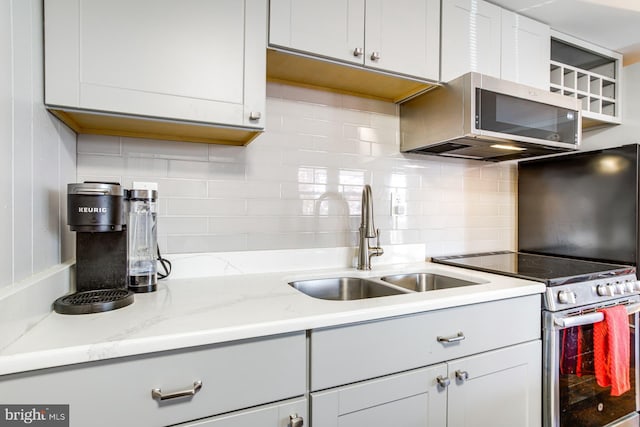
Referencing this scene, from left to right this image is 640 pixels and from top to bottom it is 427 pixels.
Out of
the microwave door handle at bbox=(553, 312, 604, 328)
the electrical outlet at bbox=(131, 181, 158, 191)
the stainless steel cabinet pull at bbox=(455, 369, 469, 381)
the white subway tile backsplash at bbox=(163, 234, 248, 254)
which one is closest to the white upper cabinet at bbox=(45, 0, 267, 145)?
the electrical outlet at bbox=(131, 181, 158, 191)

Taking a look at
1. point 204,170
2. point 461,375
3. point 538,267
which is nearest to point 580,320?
point 538,267

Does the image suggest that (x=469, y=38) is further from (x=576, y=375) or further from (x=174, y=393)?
(x=174, y=393)

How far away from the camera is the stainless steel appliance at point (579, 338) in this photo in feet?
4.62

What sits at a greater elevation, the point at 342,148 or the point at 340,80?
the point at 340,80

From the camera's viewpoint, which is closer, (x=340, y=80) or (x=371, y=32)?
(x=371, y=32)

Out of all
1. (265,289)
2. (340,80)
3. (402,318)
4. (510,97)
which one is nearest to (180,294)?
(265,289)

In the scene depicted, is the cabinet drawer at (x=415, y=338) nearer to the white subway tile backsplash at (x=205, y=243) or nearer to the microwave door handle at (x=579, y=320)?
the microwave door handle at (x=579, y=320)

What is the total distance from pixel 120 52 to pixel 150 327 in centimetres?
85

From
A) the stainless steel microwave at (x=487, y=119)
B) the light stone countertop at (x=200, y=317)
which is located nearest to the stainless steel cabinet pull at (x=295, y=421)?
the light stone countertop at (x=200, y=317)

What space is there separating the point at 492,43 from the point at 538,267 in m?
1.20

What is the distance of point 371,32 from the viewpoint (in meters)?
1.45

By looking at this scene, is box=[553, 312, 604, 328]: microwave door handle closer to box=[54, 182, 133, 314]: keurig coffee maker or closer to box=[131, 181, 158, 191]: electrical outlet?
box=[54, 182, 133, 314]: keurig coffee maker

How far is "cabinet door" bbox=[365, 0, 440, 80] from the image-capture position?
1451 millimetres

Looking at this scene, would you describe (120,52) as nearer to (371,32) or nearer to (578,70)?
(371,32)
